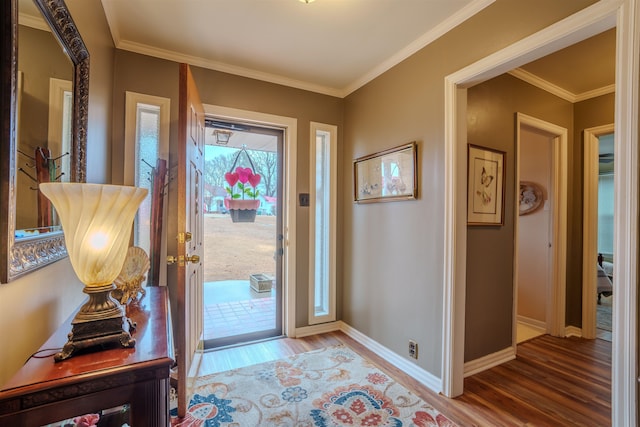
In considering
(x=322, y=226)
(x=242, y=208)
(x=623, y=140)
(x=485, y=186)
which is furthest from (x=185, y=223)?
(x=485, y=186)

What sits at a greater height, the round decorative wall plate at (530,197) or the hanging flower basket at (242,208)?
the round decorative wall plate at (530,197)

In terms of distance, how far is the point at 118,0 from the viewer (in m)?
1.79

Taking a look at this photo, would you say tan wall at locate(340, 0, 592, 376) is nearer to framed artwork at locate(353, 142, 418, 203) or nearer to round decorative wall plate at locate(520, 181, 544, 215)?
framed artwork at locate(353, 142, 418, 203)

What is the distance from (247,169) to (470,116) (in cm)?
213

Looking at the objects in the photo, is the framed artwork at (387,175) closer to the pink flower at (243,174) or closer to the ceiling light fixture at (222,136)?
the pink flower at (243,174)

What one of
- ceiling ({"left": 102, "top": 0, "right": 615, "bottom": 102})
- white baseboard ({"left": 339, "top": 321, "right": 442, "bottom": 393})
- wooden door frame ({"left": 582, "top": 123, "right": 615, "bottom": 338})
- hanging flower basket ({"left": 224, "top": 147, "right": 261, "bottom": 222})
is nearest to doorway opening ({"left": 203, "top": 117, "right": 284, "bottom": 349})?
hanging flower basket ({"left": 224, "top": 147, "right": 261, "bottom": 222})

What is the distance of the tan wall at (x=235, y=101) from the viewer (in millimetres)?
2229

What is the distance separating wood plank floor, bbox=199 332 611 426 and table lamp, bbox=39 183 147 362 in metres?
1.68

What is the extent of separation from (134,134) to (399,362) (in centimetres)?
279

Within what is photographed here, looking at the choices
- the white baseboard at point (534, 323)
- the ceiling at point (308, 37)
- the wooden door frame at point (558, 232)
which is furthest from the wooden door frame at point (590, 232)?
the ceiling at point (308, 37)

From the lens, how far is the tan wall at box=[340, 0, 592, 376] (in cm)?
194

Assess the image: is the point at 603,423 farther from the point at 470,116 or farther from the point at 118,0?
the point at 118,0

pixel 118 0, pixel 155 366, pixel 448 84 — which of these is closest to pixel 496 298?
pixel 448 84

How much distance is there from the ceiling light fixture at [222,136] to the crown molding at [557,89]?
266cm
